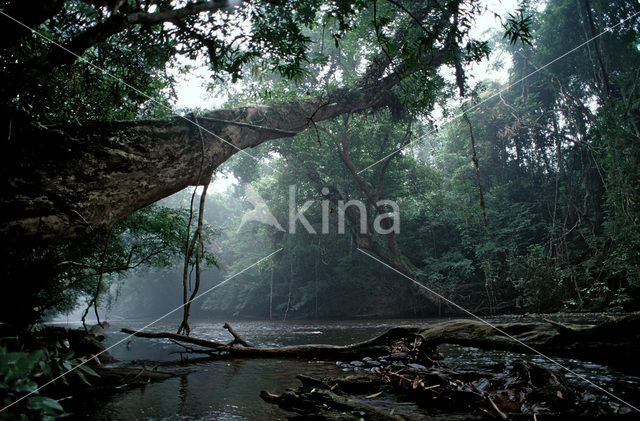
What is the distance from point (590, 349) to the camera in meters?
3.22

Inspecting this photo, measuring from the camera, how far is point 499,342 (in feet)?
12.6

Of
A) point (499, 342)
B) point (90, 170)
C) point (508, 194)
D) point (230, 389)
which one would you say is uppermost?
point (508, 194)

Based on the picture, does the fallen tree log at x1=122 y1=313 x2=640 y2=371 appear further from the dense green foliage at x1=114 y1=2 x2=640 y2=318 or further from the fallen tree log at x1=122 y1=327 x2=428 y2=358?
the dense green foliage at x1=114 y1=2 x2=640 y2=318

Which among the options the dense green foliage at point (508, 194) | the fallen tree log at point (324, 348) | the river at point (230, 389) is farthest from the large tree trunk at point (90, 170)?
the dense green foliage at point (508, 194)

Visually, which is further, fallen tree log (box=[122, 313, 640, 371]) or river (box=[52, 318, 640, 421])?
fallen tree log (box=[122, 313, 640, 371])

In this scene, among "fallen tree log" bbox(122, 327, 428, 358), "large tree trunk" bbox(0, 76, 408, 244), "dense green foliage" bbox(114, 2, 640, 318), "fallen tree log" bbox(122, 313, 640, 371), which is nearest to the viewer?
"large tree trunk" bbox(0, 76, 408, 244)

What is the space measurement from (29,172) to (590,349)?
548 cm

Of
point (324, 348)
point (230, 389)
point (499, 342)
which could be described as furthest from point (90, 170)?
point (499, 342)

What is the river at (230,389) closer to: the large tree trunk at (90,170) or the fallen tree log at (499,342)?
the fallen tree log at (499,342)

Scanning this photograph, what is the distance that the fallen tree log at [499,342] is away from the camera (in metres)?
3.13

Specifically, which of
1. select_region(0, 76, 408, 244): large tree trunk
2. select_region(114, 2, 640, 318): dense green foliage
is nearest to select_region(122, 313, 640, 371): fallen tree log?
select_region(0, 76, 408, 244): large tree trunk

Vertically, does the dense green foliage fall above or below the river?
above

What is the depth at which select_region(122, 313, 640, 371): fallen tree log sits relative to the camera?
3.13 m

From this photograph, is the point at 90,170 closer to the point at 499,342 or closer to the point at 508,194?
the point at 499,342
